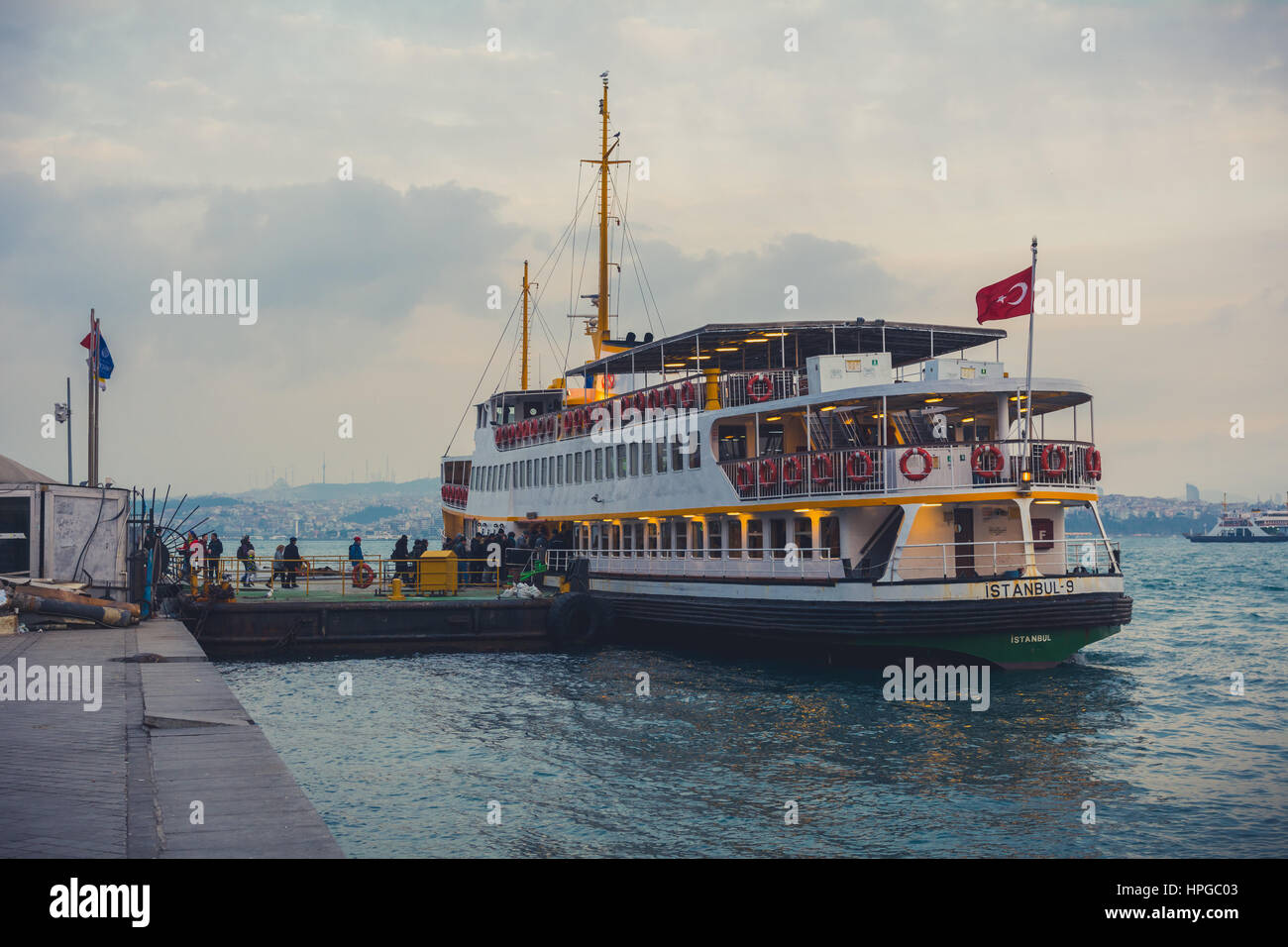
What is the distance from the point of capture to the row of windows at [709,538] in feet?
88.2

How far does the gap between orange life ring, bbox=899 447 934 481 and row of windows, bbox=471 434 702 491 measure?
685 centimetres

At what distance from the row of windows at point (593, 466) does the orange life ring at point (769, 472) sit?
2847 millimetres

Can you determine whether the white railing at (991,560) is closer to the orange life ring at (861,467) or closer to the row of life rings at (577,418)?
the orange life ring at (861,467)

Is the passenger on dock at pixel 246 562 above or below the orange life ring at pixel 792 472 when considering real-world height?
below

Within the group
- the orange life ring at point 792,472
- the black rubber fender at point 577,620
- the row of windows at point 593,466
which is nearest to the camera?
the orange life ring at point 792,472

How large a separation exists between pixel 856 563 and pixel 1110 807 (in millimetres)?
11386

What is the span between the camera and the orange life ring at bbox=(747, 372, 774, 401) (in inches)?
1104

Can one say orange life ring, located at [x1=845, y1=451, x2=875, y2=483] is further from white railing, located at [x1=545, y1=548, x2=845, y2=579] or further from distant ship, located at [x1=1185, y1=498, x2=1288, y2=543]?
distant ship, located at [x1=1185, y1=498, x2=1288, y2=543]

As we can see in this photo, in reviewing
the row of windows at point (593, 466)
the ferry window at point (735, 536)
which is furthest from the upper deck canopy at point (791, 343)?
the ferry window at point (735, 536)

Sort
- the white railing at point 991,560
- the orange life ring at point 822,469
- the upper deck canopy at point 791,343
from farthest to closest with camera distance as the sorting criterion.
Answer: the upper deck canopy at point 791,343 → the orange life ring at point 822,469 → the white railing at point 991,560

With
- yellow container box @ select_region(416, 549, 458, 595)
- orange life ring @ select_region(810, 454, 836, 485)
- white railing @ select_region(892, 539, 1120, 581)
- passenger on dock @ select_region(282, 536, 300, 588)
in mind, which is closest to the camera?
white railing @ select_region(892, 539, 1120, 581)

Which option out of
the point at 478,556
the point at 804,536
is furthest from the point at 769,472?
the point at 478,556

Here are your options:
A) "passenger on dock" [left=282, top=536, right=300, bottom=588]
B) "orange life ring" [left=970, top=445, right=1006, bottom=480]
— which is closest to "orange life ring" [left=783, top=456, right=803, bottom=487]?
"orange life ring" [left=970, top=445, right=1006, bottom=480]
